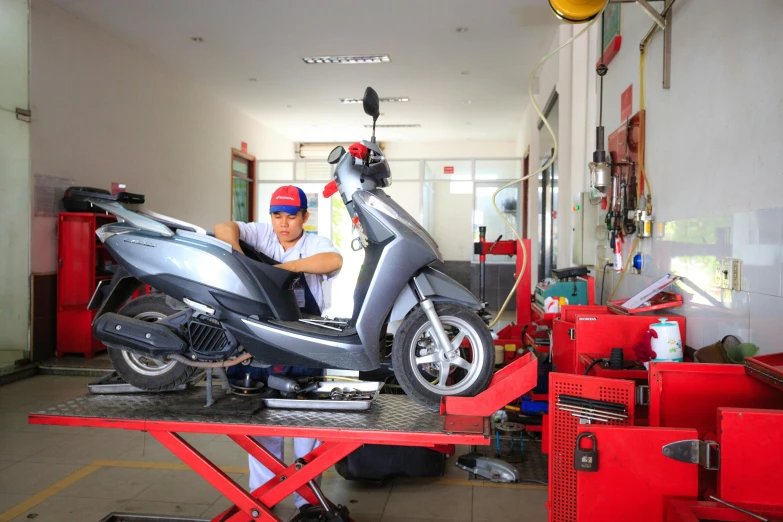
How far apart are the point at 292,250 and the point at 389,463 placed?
3.69 ft

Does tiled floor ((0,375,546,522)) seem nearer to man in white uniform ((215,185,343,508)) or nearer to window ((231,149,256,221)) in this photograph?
man in white uniform ((215,185,343,508))

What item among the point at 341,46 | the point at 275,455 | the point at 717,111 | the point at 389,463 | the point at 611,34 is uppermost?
the point at 341,46

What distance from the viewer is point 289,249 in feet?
8.54

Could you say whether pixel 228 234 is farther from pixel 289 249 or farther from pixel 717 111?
pixel 717 111

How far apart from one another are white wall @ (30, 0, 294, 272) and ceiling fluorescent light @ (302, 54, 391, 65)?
1977 mm

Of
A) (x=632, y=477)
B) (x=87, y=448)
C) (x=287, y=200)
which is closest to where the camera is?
(x=632, y=477)

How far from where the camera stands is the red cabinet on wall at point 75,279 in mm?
5652

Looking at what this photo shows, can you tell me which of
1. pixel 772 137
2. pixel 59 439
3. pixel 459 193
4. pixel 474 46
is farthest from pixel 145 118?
pixel 772 137

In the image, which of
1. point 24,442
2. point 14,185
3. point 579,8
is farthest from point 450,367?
point 14,185

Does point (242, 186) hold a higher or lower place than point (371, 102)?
higher

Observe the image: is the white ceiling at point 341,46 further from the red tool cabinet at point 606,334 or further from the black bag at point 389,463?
the black bag at point 389,463

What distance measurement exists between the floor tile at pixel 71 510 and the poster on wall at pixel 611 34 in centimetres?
392

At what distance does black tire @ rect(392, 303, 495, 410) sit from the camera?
194 centimetres

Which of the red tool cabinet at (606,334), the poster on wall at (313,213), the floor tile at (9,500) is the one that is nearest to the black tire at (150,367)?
the floor tile at (9,500)
